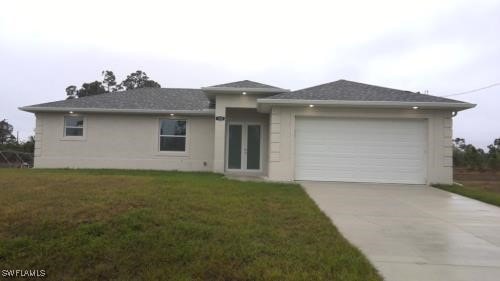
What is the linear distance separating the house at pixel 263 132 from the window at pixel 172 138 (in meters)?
0.04

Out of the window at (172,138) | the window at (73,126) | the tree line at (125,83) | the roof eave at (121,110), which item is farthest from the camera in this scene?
the tree line at (125,83)

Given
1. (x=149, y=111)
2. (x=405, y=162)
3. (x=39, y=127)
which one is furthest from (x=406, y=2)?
(x=39, y=127)

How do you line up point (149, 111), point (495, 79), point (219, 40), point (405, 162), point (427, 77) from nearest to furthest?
1. point (405, 162)
2. point (149, 111)
3. point (219, 40)
4. point (495, 79)
5. point (427, 77)

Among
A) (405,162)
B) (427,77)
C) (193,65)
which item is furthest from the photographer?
(193,65)

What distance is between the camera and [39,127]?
1688cm

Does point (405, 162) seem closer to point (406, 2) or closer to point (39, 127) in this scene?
point (406, 2)

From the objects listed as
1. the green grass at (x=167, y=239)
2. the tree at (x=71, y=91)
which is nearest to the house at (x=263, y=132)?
the green grass at (x=167, y=239)

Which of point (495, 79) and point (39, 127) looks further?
point (495, 79)

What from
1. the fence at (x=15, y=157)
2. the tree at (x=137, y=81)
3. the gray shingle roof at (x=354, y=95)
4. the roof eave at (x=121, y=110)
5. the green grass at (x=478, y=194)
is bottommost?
the green grass at (x=478, y=194)

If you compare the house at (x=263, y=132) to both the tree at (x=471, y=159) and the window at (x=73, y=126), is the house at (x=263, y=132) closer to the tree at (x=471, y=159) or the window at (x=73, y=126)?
the window at (x=73, y=126)

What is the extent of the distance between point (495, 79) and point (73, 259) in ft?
85.3

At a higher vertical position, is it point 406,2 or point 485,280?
point 406,2

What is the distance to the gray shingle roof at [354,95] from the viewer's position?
508 inches

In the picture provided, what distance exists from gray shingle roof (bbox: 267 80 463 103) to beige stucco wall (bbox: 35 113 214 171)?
16.3ft
